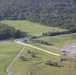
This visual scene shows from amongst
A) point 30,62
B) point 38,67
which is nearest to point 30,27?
point 30,62

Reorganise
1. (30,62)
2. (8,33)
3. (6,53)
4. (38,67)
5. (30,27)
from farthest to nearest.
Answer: (30,27)
(8,33)
(6,53)
(30,62)
(38,67)

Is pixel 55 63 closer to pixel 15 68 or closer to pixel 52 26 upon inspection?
pixel 15 68

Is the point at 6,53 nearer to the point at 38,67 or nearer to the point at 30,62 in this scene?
the point at 30,62

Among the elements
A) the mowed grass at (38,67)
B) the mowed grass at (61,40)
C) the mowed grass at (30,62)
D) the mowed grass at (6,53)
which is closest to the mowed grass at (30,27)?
the mowed grass at (61,40)

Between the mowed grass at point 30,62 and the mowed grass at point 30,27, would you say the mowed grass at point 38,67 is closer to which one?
the mowed grass at point 30,62

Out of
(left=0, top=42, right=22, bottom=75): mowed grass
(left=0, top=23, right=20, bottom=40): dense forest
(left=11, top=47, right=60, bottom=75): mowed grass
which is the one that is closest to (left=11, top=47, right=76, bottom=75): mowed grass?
(left=11, top=47, right=60, bottom=75): mowed grass

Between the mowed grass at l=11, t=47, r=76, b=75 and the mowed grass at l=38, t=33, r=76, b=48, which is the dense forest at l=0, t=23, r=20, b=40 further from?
the mowed grass at l=11, t=47, r=76, b=75

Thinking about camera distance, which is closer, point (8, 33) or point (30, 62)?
point (30, 62)
